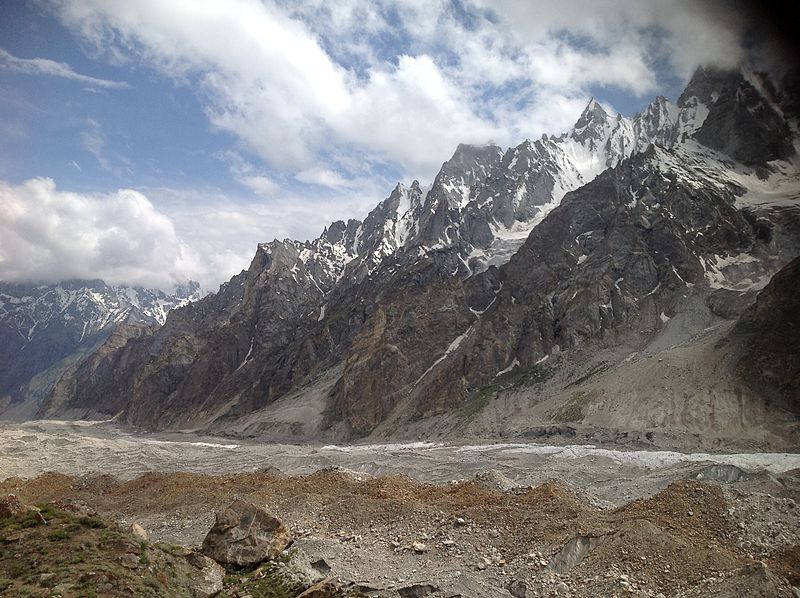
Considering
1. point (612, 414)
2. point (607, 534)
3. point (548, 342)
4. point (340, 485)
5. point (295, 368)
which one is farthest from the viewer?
point (295, 368)

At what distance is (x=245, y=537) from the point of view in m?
A: 18.9

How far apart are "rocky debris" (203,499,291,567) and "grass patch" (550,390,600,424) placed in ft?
240

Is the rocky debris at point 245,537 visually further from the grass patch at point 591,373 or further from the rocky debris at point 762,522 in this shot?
the grass patch at point 591,373

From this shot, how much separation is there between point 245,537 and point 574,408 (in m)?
77.3

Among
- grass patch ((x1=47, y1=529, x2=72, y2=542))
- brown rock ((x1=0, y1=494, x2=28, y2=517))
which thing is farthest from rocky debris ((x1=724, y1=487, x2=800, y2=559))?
brown rock ((x1=0, y1=494, x2=28, y2=517))

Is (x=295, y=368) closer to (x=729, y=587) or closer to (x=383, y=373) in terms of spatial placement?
(x=383, y=373)

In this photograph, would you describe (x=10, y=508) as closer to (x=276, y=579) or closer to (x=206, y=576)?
(x=206, y=576)

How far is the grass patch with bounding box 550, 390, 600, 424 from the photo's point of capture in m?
84.4

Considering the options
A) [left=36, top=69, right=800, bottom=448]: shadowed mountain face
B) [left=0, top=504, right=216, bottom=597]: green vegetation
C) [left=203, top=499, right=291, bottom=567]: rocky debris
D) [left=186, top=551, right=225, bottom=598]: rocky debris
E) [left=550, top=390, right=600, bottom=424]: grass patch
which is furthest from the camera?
[left=36, top=69, right=800, bottom=448]: shadowed mountain face

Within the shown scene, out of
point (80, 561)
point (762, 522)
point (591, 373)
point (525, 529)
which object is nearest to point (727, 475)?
point (762, 522)

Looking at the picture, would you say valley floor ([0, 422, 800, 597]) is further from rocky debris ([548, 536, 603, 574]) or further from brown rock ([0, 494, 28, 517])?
brown rock ([0, 494, 28, 517])

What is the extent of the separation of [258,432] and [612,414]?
100 meters

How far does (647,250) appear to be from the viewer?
127938 mm

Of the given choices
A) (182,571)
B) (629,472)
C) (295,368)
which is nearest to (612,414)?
(629,472)
